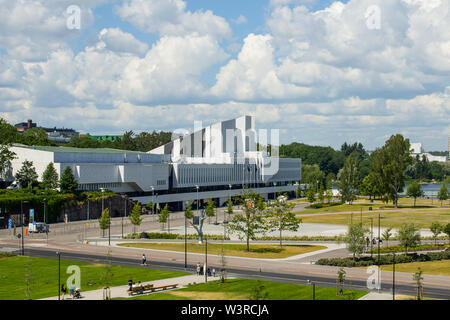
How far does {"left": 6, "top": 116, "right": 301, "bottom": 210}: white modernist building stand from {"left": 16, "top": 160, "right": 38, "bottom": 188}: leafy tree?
218cm

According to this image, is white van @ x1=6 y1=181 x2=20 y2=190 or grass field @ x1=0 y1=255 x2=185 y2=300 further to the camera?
white van @ x1=6 y1=181 x2=20 y2=190

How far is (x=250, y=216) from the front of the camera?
7856cm

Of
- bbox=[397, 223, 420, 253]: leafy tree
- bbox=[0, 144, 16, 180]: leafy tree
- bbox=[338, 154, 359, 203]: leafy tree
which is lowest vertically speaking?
bbox=[397, 223, 420, 253]: leafy tree

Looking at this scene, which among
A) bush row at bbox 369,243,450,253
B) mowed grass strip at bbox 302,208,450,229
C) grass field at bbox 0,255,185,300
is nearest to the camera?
grass field at bbox 0,255,185,300

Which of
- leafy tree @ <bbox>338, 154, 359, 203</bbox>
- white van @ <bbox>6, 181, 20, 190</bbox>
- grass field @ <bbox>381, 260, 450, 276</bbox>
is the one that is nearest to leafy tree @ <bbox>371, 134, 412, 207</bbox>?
leafy tree @ <bbox>338, 154, 359, 203</bbox>

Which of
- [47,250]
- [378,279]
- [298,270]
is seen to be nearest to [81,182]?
[47,250]

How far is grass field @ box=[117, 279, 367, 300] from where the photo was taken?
43.7 meters

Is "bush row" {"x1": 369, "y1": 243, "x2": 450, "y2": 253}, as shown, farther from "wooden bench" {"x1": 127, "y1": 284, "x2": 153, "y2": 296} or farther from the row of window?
the row of window

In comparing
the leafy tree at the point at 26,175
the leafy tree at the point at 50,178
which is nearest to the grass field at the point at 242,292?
the leafy tree at the point at 50,178

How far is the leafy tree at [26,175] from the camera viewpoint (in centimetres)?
11288

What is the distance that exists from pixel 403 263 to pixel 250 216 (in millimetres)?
24158

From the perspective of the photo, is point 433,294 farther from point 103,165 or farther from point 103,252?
point 103,165

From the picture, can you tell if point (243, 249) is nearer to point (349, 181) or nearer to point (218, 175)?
point (349, 181)
